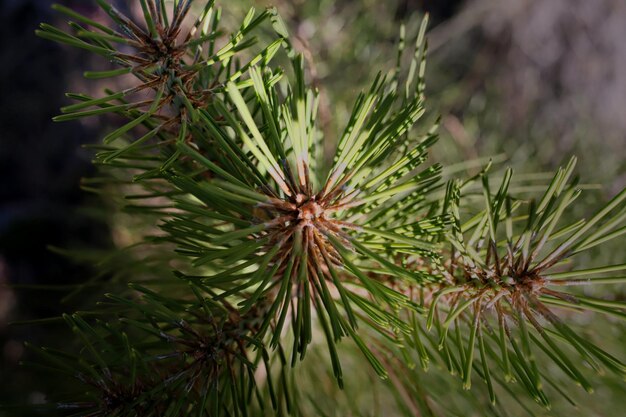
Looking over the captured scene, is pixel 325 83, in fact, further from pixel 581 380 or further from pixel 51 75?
pixel 51 75

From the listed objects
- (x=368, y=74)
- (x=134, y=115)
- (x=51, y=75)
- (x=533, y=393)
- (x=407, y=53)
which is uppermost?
(x=51, y=75)

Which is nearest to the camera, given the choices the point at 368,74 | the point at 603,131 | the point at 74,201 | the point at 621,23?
the point at 368,74

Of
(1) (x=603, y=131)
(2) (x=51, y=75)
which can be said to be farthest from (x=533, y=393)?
(2) (x=51, y=75)

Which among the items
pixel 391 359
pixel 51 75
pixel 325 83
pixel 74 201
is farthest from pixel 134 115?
pixel 51 75

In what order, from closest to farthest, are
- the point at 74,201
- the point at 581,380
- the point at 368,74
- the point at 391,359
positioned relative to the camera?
the point at 581,380, the point at 391,359, the point at 368,74, the point at 74,201

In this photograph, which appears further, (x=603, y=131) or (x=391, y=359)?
(x=603, y=131)

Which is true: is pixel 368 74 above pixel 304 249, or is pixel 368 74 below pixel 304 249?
above

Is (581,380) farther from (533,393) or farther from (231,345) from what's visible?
(231,345)
